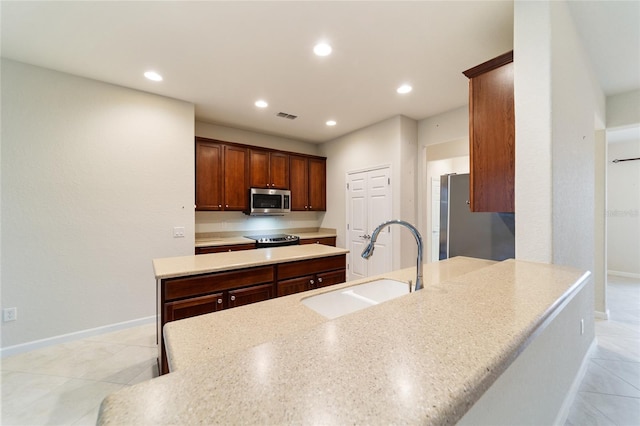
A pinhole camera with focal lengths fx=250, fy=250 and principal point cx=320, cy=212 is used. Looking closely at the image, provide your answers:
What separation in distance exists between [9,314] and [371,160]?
4.49 m

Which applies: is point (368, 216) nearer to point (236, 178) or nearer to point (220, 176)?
point (236, 178)

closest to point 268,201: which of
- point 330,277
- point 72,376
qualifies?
point 330,277

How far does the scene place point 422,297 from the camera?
0.88 metres

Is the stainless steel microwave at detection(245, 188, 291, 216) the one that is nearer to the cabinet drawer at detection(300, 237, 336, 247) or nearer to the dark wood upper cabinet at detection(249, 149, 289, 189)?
the dark wood upper cabinet at detection(249, 149, 289, 189)

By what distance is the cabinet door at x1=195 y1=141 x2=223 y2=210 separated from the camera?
367 centimetres

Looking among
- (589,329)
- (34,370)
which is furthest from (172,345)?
(589,329)

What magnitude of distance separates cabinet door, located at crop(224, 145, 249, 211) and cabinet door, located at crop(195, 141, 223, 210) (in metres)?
0.09

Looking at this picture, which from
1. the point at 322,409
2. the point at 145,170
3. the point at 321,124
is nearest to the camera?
the point at 322,409

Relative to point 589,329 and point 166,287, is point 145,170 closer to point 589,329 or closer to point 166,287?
point 166,287

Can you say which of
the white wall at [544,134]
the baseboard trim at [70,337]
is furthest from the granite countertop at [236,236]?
the white wall at [544,134]

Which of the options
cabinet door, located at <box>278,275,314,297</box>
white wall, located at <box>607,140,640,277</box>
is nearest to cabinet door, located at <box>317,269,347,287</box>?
cabinet door, located at <box>278,275,314,297</box>

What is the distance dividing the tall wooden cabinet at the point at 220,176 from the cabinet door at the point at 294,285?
2.16 metres

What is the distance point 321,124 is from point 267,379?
160 inches

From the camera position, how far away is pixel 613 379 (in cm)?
192
